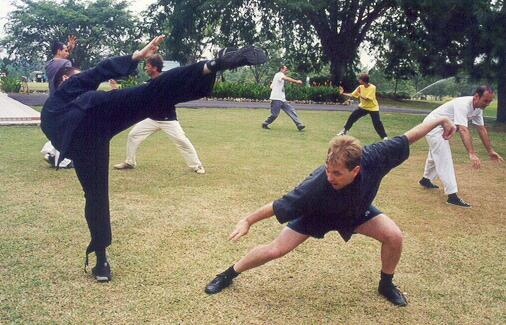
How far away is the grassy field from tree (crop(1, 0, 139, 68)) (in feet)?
158

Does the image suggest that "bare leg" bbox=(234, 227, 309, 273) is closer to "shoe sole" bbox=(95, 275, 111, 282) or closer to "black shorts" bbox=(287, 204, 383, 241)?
"black shorts" bbox=(287, 204, 383, 241)

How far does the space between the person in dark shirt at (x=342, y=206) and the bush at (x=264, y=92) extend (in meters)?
24.8

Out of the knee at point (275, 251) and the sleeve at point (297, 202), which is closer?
the sleeve at point (297, 202)

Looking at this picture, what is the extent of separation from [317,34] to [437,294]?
34.1m

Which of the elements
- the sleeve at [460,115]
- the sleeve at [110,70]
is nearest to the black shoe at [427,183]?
the sleeve at [460,115]

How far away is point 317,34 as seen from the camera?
3622cm

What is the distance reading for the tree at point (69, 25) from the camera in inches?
2088

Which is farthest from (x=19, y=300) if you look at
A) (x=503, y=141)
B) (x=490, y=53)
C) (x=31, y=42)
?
(x=31, y=42)

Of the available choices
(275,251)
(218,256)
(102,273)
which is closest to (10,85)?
(218,256)

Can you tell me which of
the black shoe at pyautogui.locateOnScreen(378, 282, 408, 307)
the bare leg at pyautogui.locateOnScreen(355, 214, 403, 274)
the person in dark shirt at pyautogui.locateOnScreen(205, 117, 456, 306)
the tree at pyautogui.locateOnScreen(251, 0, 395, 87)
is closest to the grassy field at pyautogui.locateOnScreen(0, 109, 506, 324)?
the black shoe at pyautogui.locateOnScreen(378, 282, 408, 307)

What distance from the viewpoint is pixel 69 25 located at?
54000 mm

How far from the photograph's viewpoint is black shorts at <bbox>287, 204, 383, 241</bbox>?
11.8 ft

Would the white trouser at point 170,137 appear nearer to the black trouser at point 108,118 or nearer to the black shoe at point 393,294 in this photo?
the black trouser at point 108,118

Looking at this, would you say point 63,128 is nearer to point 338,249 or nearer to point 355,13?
point 338,249
